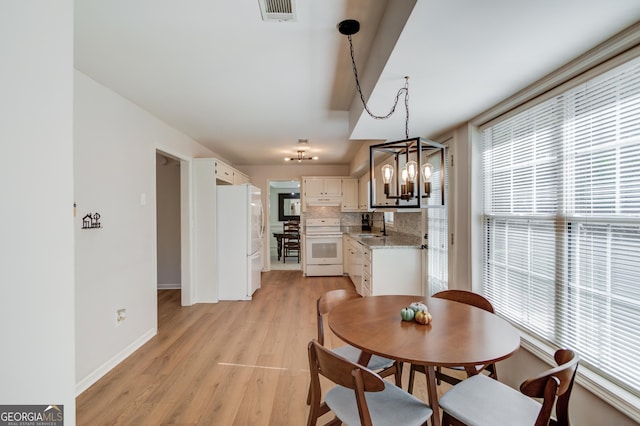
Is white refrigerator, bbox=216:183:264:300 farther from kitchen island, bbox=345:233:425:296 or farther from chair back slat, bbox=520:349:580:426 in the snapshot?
chair back slat, bbox=520:349:580:426

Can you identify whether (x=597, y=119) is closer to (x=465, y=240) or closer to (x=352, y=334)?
(x=465, y=240)

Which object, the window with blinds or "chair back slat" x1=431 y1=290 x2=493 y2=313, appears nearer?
the window with blinds

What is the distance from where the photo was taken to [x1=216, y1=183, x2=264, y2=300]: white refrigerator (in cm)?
431

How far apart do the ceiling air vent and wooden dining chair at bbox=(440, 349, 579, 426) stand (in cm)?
197

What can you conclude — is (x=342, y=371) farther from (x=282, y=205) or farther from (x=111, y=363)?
(x=282, y=205)

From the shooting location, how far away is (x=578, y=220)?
156 centimetres

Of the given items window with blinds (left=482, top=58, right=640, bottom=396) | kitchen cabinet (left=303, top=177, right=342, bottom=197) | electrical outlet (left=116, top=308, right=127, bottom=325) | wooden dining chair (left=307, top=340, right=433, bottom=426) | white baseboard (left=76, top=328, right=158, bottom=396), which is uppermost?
kitchen cabinet (left=303, top=177, right=342, bottom=197)

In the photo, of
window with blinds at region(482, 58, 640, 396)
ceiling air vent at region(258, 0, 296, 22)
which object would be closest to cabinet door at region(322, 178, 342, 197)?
window with blinds at region(482, 58, 640, 396)

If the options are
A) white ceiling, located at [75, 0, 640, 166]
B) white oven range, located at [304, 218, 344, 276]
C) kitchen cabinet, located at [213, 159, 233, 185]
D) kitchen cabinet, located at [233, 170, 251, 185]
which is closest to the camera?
white ceiling, located at [75, 0, 640, 166]

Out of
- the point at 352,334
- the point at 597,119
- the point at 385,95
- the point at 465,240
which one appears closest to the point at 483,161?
the point at 465,240

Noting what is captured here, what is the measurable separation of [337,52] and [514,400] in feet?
7.33

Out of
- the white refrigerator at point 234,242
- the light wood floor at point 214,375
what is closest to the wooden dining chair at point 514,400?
the light wood floor at point 214,375

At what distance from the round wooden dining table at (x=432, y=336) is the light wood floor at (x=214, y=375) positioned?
2.48ft

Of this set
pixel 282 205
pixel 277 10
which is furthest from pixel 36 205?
pixel 282 205
